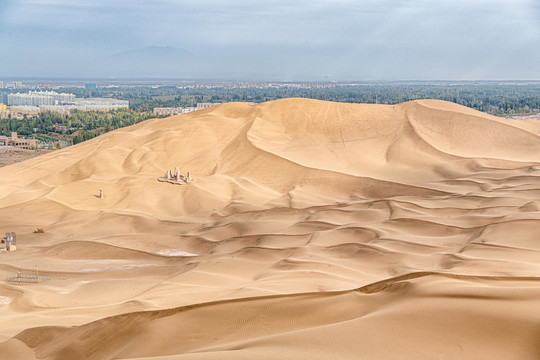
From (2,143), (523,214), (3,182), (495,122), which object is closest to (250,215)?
(523,214)

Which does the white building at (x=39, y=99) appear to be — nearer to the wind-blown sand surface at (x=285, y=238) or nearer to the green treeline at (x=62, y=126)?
the green treeline at (x=62, y=126)

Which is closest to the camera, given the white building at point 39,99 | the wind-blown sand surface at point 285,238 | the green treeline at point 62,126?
the wind-blown sand surface at point 285,238

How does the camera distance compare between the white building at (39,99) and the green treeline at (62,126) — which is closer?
the green treeline at (62,126)

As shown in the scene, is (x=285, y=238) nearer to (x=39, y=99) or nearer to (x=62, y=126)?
(x=62, y=126)

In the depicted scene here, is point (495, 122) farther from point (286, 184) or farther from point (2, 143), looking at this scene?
point (2, 143)

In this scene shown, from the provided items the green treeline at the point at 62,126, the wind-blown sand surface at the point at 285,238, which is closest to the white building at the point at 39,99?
the green treeline at the point at 62,126

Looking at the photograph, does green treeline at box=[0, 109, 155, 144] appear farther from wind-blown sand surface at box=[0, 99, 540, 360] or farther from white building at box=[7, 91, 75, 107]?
white building at box=[7, 91, 75, 107]

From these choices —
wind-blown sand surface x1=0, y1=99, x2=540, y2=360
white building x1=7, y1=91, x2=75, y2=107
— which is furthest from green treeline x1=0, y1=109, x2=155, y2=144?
white building x1=7, y1=91, x2=75, y2=107

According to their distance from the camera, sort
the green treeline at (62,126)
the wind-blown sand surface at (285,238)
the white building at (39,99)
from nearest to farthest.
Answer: the wind-blown sand surface at (285,238), the green treeline at (62,126), the white building at (39,99)
